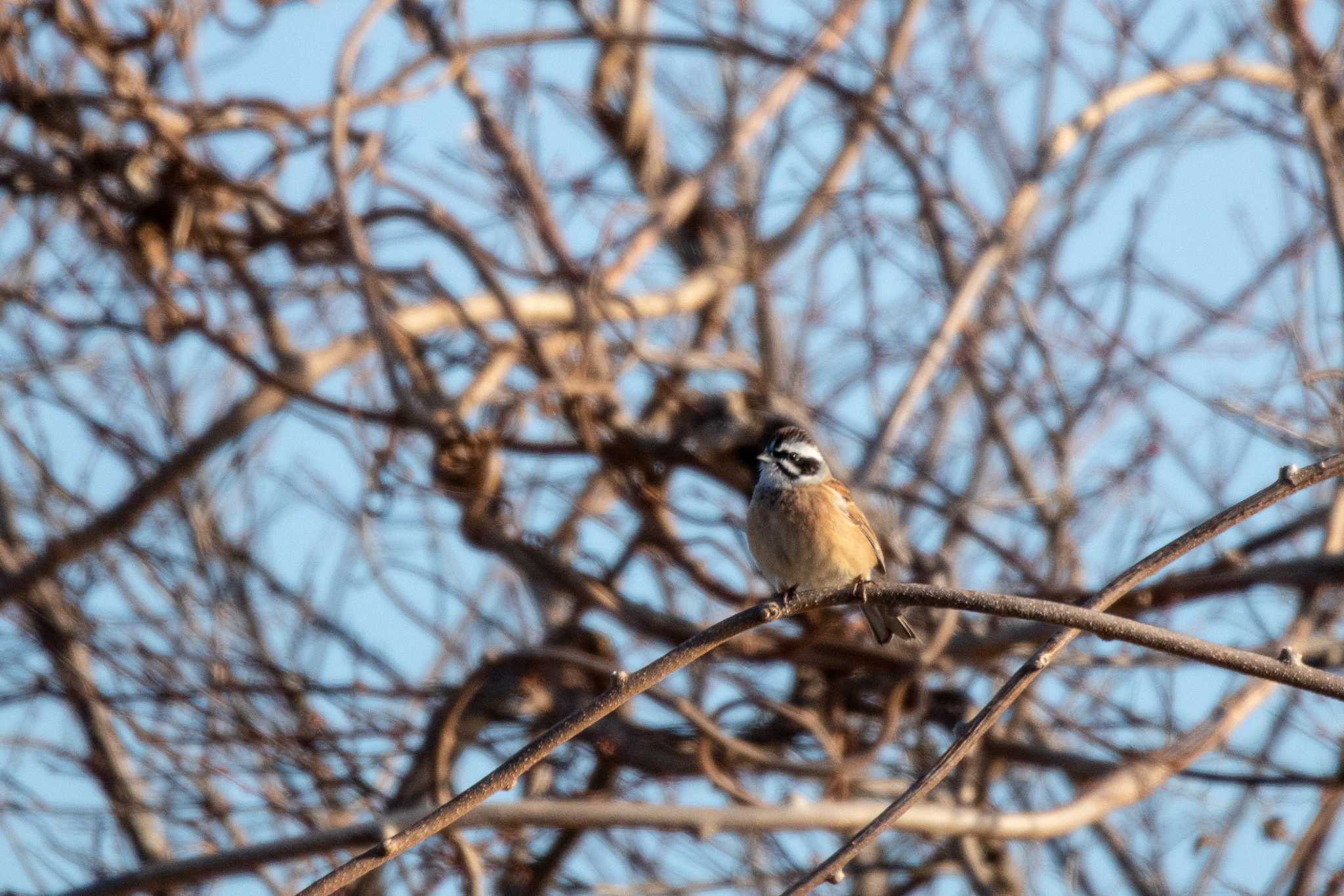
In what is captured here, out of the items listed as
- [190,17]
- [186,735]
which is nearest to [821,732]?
[186,735]

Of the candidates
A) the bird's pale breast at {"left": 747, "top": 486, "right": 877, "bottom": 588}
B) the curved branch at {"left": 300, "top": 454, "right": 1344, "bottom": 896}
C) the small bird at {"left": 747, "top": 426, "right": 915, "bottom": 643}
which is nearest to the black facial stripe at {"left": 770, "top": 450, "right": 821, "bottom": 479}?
the small bird at {"left": 747, "top": 426, "right": 915, "bottom": 643}

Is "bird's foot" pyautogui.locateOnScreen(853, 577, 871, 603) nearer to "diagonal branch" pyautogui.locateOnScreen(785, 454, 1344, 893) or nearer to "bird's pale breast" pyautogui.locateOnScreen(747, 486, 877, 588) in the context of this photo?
"diagonal branch" pyautogui.locateOnScreen(785, 454, 1344, 893)

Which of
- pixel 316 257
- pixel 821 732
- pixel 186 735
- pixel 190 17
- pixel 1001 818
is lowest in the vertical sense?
pixel 1001 818

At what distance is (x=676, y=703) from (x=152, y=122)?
384cm

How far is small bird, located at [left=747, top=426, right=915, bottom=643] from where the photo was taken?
195 inches

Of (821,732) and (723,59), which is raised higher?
(723,59)

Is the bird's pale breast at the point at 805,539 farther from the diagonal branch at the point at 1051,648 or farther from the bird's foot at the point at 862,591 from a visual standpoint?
the diagonal branch at the point at 1051,648

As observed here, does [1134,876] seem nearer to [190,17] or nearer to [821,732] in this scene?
[821,732]

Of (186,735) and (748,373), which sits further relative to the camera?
(748,373)

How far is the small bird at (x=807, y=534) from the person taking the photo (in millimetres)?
4949

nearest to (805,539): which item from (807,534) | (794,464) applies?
(807,534)

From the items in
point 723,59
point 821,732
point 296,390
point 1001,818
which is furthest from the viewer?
point 723,59

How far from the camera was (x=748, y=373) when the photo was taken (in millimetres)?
7230

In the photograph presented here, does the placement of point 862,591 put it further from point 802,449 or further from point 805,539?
point 802,449
